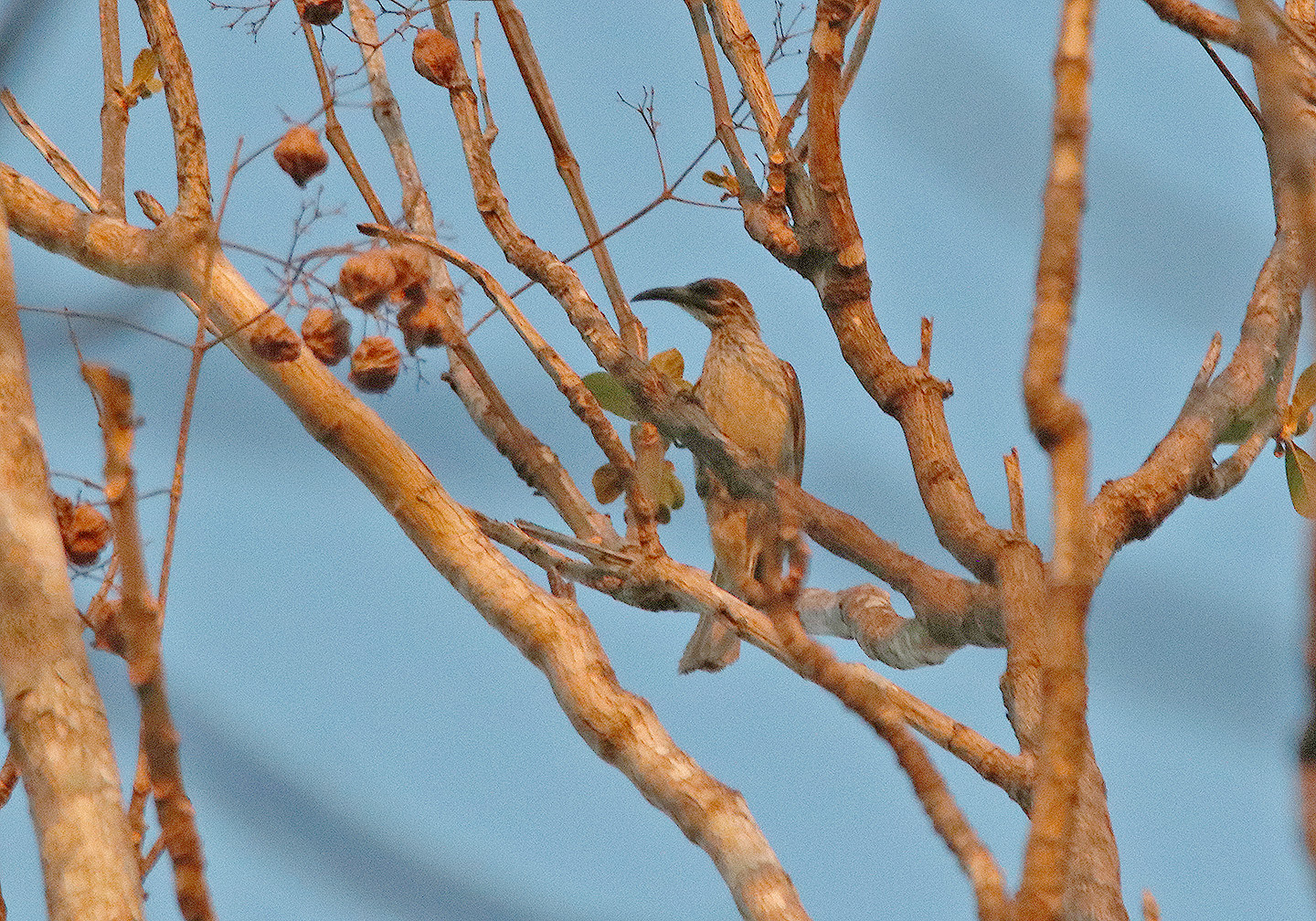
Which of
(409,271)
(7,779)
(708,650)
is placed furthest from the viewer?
(708,650)

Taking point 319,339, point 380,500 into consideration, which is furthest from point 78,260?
point 380,500

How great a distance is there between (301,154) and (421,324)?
1.24 feet

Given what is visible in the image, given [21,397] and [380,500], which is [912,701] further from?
[21,397]

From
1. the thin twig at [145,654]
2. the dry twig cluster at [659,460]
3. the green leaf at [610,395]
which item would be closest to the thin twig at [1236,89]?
the dry twig cluster at [659,460]

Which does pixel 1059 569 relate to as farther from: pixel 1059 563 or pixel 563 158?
pixel 563 158

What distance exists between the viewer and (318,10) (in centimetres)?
339

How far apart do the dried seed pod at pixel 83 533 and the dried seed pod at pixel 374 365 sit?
0.56 metres

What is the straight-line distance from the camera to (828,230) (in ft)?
10.3

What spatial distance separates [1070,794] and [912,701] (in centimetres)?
160

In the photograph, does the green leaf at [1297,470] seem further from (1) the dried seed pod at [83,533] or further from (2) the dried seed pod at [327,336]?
(1) the dried seed pod at [83,533]

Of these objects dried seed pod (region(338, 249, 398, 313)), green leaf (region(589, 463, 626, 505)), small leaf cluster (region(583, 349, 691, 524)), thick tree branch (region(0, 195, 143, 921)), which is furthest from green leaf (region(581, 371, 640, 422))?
thick tree branch (region(0, 195, 143, 921))

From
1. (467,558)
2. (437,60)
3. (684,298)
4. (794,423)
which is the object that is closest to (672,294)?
(684,298)

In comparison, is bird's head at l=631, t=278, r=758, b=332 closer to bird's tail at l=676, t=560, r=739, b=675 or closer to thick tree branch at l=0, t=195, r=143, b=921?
bird's tail at l=676, t=560, r=739, b=675

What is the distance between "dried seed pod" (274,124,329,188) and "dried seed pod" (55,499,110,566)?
2.48 feet
